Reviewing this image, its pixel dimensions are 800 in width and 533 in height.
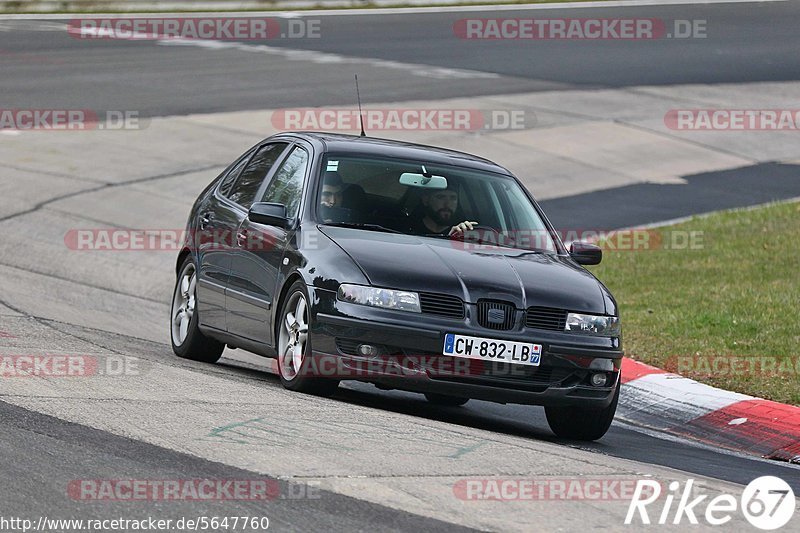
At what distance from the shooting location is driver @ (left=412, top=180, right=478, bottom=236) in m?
9.20

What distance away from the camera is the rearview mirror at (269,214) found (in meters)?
9.12

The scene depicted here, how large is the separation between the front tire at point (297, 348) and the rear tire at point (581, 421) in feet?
4.59

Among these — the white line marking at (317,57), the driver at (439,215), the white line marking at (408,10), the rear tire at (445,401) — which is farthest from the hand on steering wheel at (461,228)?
the white line marking at (408,10)

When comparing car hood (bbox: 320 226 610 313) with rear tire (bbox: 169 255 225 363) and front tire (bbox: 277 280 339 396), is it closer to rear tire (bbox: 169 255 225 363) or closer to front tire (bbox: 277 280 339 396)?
front tire (bbox: 277 280 339 396)

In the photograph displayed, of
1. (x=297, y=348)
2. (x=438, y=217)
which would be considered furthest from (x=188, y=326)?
(x=438, y=217)

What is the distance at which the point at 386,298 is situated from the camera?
819cm

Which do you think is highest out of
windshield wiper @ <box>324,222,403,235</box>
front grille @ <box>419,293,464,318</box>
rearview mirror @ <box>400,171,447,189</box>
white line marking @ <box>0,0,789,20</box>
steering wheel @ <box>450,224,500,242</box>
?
rearview mirror @ <box>400,171,447,189</box>

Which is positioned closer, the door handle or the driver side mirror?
the driver side mirror

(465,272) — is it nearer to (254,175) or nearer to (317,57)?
(254,175)

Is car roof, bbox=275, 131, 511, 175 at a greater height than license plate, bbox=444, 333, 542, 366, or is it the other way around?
car roof, bbox=275, 131, 511, 175

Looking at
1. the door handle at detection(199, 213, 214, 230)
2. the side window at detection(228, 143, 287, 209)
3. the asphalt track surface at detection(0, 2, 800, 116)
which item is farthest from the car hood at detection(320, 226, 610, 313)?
the asphalt track surface at detection(0, 2, 800, 116)

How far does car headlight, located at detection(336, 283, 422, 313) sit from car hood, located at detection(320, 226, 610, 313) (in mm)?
37

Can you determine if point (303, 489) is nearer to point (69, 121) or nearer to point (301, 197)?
point (301, 197)

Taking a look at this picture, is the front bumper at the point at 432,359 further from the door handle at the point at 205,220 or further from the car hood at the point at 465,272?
the door handle at the point at 205,220
